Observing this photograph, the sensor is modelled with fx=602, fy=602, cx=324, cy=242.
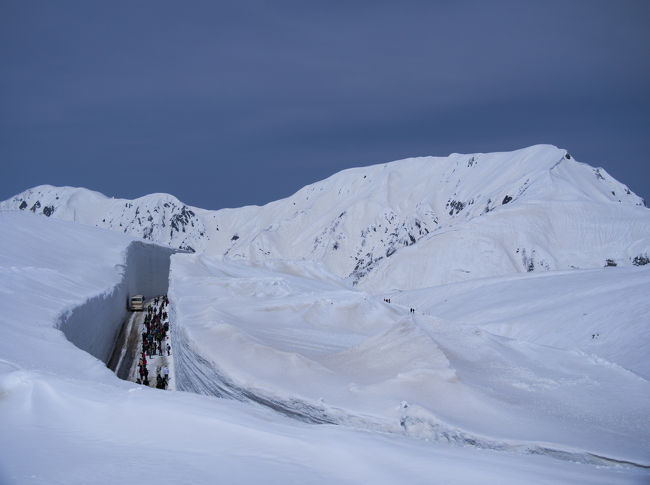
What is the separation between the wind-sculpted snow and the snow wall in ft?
9.95

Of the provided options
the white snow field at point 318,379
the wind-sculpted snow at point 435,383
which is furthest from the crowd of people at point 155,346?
the wind-sculpted snow at point 435,383

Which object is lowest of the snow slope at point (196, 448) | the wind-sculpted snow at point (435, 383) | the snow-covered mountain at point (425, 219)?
the snow slope at point (196, 448)

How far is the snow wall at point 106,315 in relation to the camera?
17.0 meters

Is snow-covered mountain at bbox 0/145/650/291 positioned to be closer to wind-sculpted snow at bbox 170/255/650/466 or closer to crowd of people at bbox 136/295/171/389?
crowd of people at bbox 136/295/171/389

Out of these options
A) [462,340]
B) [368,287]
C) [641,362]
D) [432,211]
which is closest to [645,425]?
[462,340]

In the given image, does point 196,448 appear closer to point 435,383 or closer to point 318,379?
point 318,379

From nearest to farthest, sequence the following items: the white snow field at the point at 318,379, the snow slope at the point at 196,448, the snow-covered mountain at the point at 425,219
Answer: the snow slope at the point at 196,448, the white snow field at the point at 318,379, the snow-covered mountain at the point at 425,219

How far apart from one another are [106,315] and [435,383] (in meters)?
17.8

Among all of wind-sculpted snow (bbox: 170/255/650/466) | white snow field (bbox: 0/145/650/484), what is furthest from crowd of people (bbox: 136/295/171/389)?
wind-sculpted snow (bbox: 170/255/650/466)

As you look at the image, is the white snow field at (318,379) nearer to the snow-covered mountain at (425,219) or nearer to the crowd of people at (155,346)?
the crowd of people at (155,346)

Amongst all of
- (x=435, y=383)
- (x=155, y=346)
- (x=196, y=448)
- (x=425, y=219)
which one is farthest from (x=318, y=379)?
(x=425, y=219)

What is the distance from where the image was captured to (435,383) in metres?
9.57

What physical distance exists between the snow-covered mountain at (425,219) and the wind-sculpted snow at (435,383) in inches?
1659

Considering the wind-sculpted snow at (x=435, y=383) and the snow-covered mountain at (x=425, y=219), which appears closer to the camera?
the wind-sculpted snow at (x=435, y=383)
